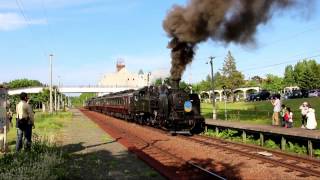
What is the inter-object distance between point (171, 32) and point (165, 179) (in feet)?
42.4

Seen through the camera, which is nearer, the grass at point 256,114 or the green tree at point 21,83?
the grass at point 256,114

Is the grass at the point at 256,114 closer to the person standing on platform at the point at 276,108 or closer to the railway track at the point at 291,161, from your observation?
the person standing on platform at the point at 276,108

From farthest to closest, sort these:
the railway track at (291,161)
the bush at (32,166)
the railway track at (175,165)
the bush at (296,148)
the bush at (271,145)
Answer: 1. the bush at (271,145)
2. the bush at (296,148)
3. the railway track at (291,161)
4. the railway track at (175,165)
5. the bush at (32,166)

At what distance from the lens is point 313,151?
653 inches

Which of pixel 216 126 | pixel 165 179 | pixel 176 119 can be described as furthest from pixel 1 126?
pixel 216 126

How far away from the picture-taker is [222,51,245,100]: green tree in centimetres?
11850

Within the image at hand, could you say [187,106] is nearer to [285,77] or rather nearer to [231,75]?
[231,75]

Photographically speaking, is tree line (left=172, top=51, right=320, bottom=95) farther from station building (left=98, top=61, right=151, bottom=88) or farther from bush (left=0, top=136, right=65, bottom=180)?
bush (left=0, top=136, right=65, bottom=180)

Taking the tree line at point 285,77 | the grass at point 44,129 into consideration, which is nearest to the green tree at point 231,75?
the tree line at point 285,77

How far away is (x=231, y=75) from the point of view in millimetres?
121688

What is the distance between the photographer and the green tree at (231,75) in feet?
389

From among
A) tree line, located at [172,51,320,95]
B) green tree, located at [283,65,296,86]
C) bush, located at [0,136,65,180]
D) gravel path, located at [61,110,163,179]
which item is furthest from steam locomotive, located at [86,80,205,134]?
green tree, located at [283,65,296,86]

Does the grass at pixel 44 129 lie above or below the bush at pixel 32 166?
above

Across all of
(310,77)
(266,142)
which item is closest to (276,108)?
(266,142)
